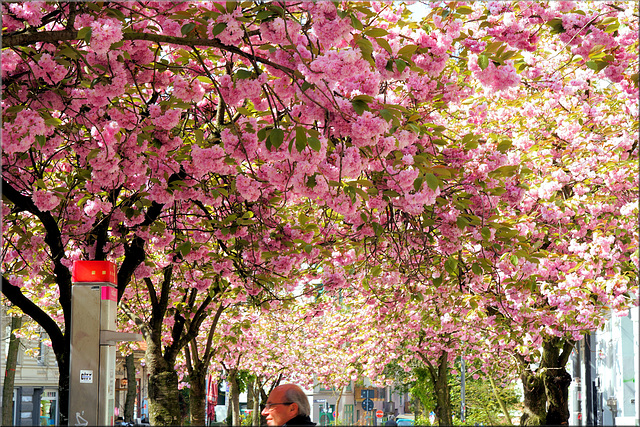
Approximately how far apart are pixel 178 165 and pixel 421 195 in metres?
2.84

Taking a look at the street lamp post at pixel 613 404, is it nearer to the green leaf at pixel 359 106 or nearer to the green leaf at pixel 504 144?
the green leaf at pixel 504 144

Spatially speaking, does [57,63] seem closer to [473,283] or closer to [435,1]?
[435,1]

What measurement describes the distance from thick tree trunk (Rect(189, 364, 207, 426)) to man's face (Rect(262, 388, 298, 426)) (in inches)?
398

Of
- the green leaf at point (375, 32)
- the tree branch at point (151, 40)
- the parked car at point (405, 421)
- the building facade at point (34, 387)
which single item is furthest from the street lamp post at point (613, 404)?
the building facade at point (34, 387)

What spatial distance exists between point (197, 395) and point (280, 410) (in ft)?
33.7

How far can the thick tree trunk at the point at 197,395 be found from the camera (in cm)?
1552

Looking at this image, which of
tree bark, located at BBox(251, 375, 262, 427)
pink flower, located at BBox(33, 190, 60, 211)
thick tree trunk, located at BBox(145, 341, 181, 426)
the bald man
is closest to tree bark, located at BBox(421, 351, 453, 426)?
tree bark, located at BBox(251, 375, 262, 427)

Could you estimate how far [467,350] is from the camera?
97.5ft

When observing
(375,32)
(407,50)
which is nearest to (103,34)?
(375,32)

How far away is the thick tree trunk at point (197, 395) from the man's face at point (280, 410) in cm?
1011

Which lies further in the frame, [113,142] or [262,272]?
[262,272]

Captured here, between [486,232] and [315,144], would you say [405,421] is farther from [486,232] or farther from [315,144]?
[315,144]

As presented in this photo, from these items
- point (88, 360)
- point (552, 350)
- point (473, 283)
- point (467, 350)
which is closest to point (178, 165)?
point (88, 360)

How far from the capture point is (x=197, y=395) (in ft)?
51.1
